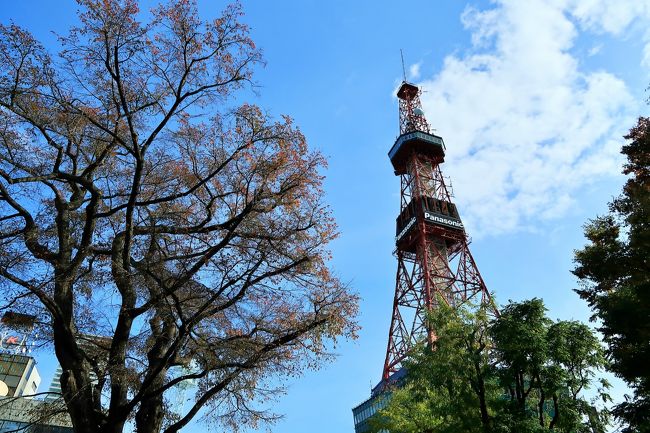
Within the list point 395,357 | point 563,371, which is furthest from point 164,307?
point 395,357

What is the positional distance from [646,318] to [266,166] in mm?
9414

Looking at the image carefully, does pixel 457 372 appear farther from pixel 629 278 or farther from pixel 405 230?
pixel 405 230

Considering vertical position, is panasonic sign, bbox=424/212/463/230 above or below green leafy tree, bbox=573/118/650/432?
above

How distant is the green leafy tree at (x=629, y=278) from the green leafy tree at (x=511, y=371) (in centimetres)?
77

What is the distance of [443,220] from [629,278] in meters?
36.0

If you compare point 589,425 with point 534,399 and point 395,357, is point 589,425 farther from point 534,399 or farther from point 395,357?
point 395,357

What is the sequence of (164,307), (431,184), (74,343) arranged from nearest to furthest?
(74,343) < (164,307) < (431,184)

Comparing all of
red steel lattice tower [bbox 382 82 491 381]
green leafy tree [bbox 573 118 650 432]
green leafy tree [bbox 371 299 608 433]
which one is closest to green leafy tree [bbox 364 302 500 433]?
green leafy tree [bbox 371 299 608 433]

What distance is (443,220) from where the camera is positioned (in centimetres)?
4856

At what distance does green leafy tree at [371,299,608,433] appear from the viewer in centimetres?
1224

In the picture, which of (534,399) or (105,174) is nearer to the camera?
(105,174)

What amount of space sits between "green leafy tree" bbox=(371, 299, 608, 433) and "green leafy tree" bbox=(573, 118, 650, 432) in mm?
774

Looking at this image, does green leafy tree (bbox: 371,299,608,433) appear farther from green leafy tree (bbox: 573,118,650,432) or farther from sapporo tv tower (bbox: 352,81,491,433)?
sapporo tv tower (bbox: 352,81,491,433)

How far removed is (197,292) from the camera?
8961 mm
